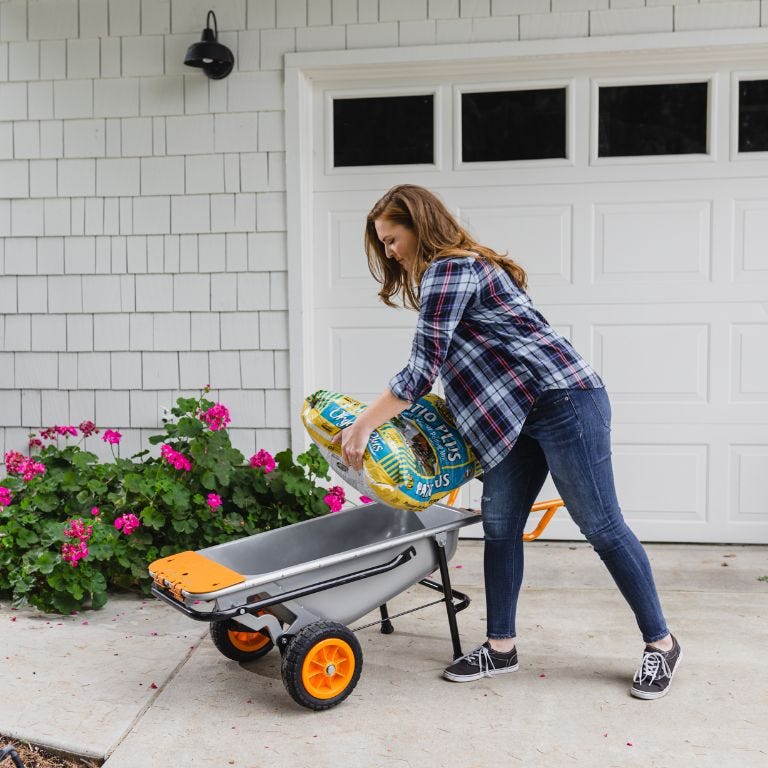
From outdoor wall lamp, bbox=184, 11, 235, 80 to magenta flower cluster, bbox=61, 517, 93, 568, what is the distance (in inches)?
90.0

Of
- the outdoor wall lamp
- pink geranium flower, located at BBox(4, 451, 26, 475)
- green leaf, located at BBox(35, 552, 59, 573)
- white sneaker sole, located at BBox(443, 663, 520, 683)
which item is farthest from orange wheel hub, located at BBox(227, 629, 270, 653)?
the outdoor wall lamp

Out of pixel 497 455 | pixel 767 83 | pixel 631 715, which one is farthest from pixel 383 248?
pixel 767 83

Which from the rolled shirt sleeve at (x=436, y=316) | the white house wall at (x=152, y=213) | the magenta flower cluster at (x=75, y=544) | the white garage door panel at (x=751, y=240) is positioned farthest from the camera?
the white house wall at (x=152, y=213)

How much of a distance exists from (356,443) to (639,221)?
2.46m

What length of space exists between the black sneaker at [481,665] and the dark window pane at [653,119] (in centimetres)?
263

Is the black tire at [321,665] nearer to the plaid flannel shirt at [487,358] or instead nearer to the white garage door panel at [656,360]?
the plaid flannel shirt at [487,358]

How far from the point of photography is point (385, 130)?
4438 mm

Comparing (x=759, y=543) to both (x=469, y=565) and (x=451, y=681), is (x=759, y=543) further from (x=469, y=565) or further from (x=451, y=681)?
(x=451, y=681)

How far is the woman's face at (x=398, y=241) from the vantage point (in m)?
2.55

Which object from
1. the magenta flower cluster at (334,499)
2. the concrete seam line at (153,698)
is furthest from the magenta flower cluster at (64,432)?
the concrete seam line at (153,698)

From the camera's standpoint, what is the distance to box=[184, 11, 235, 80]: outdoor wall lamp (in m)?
4.16

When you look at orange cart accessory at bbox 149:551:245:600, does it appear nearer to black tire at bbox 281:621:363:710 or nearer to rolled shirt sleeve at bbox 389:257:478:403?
black tire at bbox 281:621:363:710

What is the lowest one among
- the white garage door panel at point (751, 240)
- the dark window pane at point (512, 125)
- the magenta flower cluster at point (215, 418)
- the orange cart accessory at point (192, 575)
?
the orange cart accessory at point (192, 575)

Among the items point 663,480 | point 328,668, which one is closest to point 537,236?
point 663,480
